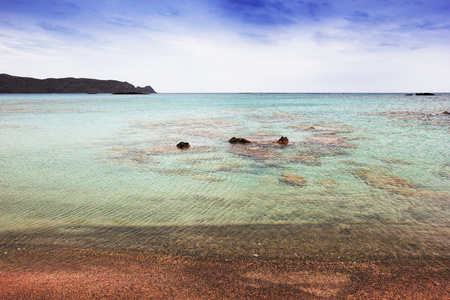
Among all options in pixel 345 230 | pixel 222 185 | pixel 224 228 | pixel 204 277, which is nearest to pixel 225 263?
pixel 204 277

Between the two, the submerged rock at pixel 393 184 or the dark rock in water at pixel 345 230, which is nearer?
the dark rock in water at pixel 345 230

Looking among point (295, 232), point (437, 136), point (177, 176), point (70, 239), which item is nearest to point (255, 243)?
point (295, 232)

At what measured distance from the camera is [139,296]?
3650 millimetres

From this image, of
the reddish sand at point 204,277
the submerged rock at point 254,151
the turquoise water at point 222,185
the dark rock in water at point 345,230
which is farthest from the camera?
the submerged rock at point 254,151

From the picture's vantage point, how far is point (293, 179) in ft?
30.0

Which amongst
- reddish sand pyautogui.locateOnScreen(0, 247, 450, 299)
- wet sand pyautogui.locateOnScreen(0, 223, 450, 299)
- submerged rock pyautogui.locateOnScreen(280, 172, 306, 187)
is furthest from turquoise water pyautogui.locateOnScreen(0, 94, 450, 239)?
reddish sand pyautogui.locateOnScreen(0, 247, 450, 299)

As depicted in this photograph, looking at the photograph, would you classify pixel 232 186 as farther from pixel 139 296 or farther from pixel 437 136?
pixel 437 136

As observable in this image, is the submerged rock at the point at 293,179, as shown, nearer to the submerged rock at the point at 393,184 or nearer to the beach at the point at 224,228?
the beach at the point at 224,228

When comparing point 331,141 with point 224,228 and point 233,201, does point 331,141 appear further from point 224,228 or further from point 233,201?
point 224,228

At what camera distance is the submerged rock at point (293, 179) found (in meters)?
8.72

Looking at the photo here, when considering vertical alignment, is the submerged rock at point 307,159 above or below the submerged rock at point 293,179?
below

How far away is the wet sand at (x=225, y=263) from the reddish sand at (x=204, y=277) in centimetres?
2

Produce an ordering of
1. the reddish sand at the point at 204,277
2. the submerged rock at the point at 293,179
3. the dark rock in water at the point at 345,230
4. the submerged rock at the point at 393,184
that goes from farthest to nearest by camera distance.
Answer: the submerged rock at the point at 293,179 < the submerged rock at the point at 393,184 < the dark rock in water at the point at 345,230 < the reddish sand at the point at 204,277

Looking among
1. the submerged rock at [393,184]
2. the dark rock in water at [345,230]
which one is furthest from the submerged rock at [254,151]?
the dark rock in water at [345,230]
